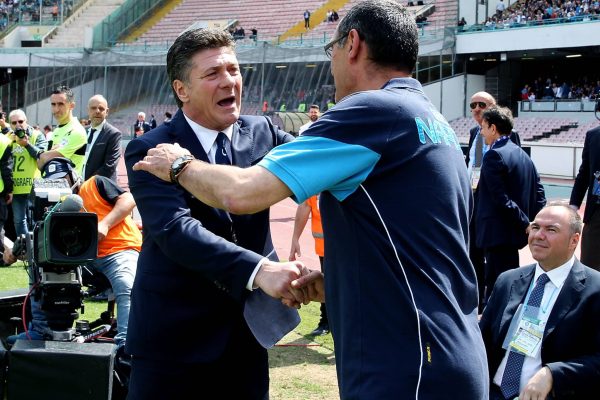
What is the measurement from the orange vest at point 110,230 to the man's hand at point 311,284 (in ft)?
12.9

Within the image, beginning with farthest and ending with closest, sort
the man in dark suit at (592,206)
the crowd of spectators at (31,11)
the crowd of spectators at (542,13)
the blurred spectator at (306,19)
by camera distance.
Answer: the crowd of spectators at (31,11), the blurred spectator at (306,19), the crowd of spectators at (542,13), the man in dark suit at (592,206)

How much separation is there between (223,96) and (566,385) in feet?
7.13

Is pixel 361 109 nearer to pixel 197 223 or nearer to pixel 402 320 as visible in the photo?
pixel 402 320

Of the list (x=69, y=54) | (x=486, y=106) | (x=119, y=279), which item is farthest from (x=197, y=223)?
(x=69, y=54)

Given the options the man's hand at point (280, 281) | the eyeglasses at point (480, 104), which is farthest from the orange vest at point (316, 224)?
the man's hand at point (280, 281)

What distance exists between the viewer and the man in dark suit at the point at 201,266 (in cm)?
256

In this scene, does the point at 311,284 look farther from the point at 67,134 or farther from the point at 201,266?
the point at 67,134

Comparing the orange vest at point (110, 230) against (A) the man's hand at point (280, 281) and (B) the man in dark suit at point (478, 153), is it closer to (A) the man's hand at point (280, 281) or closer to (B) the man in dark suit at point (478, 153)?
(B) the man in dark suit at point (478, 153)

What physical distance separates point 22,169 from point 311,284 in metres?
9.33

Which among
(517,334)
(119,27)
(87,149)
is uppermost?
(119,27)

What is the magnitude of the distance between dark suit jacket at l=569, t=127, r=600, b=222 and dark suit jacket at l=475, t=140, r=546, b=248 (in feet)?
1.45

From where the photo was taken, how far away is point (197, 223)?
2.62 metres

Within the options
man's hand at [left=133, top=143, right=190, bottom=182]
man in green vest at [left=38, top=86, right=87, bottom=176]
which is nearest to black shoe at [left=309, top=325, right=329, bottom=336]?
man in green vest at [left=38, top=86, right=87, bottom=176]

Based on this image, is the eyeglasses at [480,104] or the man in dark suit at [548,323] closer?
the man in dark suit at [548,323]
